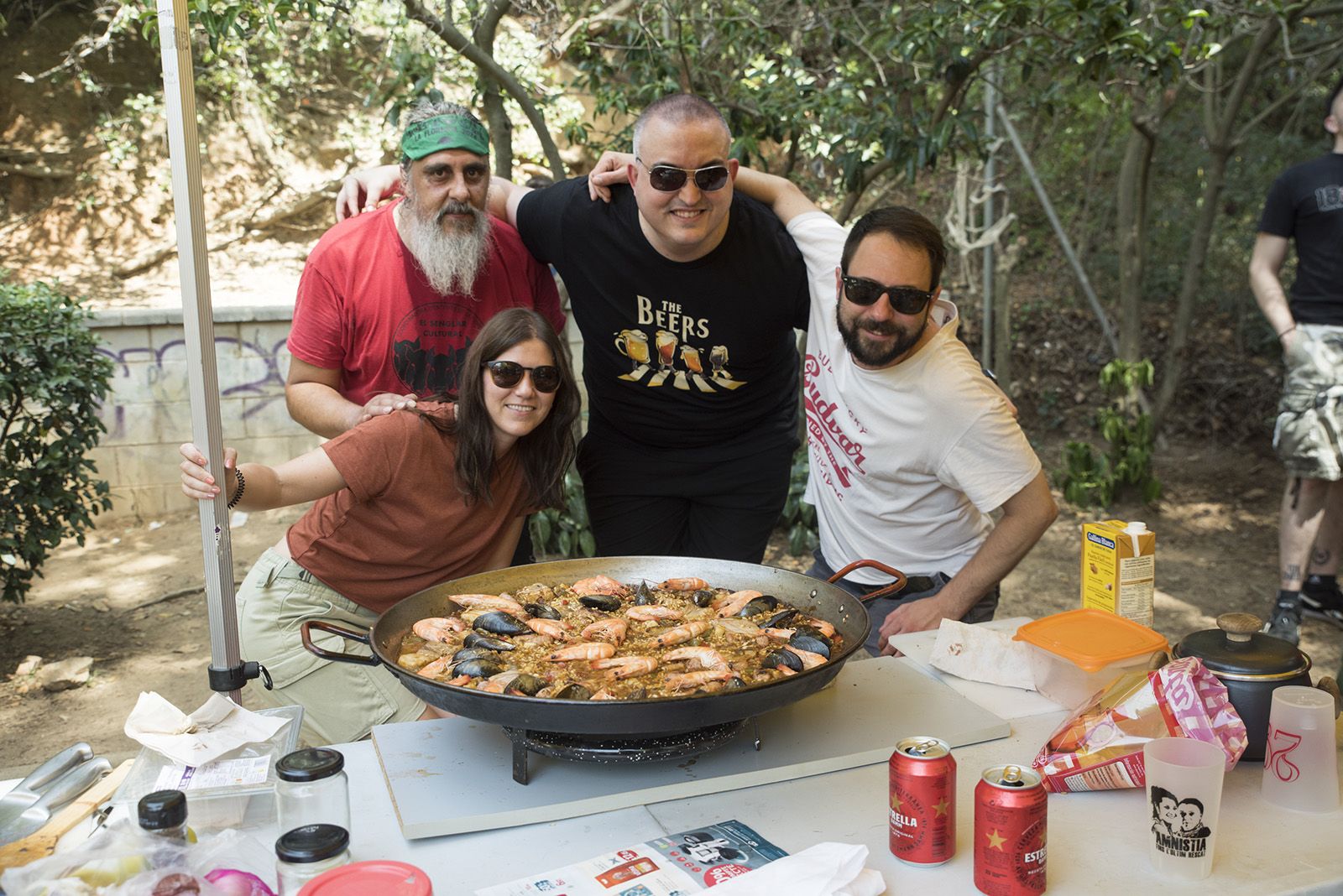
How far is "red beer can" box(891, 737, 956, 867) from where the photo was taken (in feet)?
5.73

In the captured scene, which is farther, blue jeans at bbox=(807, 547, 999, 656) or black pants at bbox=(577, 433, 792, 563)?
black pants at bbox=(577, 433, 792, 563)

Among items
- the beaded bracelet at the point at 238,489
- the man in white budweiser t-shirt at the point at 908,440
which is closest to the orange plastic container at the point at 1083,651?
the man in white budweiser t-shirt at the point at 908,440

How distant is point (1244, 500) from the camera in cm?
817

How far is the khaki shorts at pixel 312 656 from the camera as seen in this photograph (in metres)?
3.00

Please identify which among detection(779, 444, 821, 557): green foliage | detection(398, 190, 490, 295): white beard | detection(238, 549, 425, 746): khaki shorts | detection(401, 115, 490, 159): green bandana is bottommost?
detection(779, 444, 821, 557): green foliage

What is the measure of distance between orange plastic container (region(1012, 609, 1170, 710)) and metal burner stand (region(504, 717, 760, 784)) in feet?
2.56

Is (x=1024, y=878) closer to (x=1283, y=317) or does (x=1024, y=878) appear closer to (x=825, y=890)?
(x=825, y=890)

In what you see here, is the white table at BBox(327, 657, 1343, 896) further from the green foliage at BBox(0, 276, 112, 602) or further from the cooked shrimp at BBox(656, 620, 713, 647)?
the green foliage at BBox(0, 276, 112, 602)

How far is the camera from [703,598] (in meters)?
2.62

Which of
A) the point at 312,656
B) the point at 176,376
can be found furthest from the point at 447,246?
the point at 176,376

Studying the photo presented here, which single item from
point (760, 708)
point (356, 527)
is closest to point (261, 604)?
point (356, 527)

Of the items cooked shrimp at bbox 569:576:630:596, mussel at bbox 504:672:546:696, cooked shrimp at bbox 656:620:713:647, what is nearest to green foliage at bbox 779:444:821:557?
cooked shrimp at bbox 569:576:630:596

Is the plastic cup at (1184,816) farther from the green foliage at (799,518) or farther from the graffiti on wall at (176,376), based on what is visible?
the graffiti on wall at (176,376)

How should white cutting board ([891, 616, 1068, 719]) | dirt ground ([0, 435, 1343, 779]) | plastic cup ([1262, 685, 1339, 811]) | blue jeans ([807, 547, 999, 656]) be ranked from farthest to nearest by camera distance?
dirt ground ([0, 435, 1343, 779]), blue jeans ([807, 547, 999, 656]), white cutting board ([891, 616, 1068, 719]), plastic cup ([1262, 685, 1339, 811])
